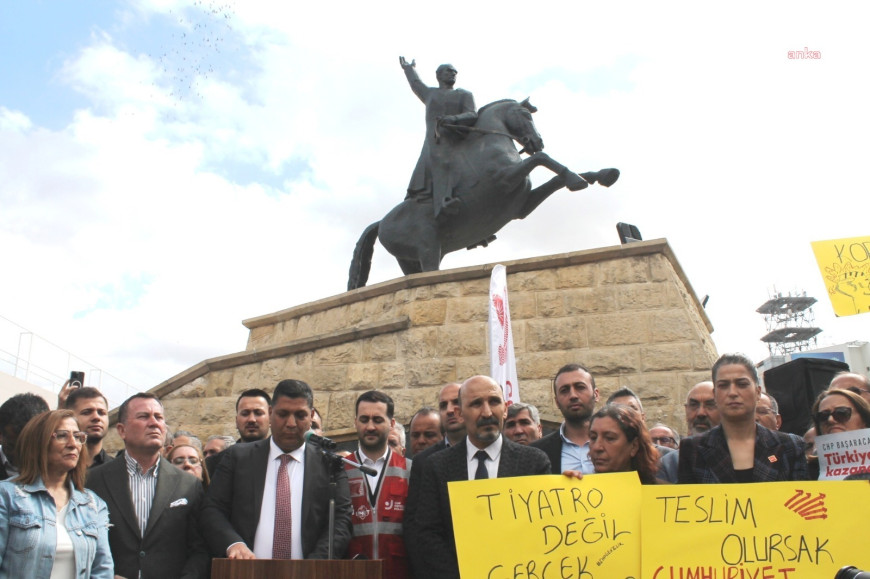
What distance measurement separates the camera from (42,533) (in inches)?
145

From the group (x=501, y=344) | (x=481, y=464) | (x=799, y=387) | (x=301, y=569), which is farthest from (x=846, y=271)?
(x=301, y=569)

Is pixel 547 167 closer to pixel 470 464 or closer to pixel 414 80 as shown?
pixel 414 80

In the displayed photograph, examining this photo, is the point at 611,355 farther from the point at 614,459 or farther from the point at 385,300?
the point at 614,459

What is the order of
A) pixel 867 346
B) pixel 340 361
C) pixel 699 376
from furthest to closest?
pixel 867 346 < pixel 340 361 < pixel 699 376

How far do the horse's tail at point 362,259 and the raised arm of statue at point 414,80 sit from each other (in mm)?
2155

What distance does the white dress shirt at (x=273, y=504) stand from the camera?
13.5ft

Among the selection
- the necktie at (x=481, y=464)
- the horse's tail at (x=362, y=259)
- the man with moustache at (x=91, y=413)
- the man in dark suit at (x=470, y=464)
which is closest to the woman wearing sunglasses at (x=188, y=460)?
the man with moustache at (x=91, y=413)

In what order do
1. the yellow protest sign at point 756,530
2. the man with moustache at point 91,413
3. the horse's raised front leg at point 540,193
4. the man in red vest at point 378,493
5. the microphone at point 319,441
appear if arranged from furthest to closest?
the horse's raised front leg at point 540,193 < the man with moustache at point 91,413 < the man in red vest at point 378,493 < the microphone at point 319,441 < the yellow protest sign at point 756,530

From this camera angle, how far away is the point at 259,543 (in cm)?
413

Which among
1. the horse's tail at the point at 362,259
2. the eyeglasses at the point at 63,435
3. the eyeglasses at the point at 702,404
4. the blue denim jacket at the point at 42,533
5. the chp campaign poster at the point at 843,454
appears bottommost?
the blue denim jacket at the point at 42,533

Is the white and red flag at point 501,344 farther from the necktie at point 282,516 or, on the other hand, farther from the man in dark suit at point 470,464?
the necktie at point 282,516

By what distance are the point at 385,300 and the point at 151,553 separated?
21.8 ft

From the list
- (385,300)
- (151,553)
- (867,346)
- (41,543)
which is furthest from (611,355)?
(41,543)

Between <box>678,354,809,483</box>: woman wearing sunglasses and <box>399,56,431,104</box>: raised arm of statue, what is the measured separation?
30.1ft
